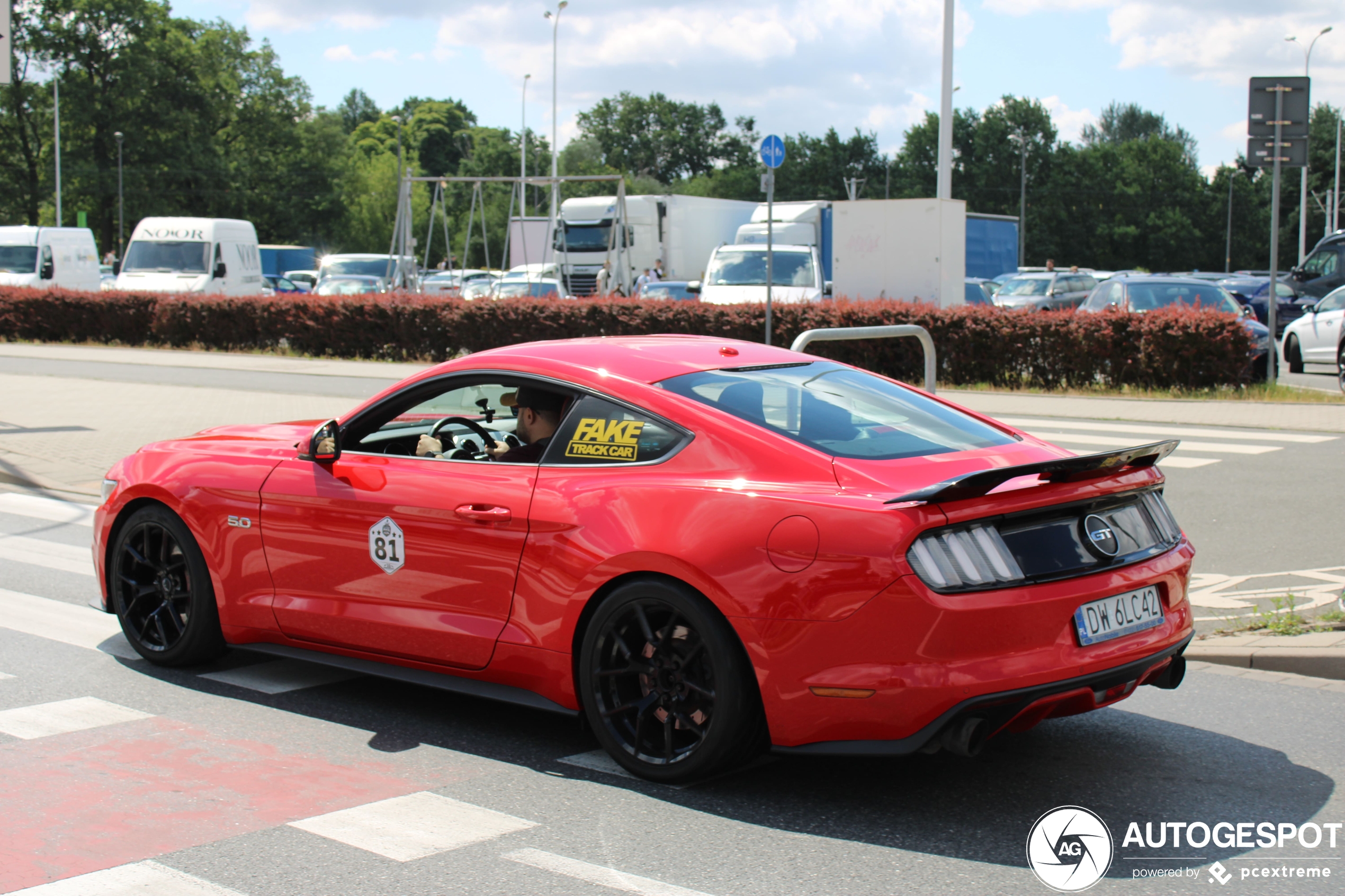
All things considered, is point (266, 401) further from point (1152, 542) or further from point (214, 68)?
point (214, 68)

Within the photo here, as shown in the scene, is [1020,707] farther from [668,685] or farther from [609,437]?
[609,437]

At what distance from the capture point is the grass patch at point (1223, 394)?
16.9m

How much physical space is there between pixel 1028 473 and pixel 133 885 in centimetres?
273

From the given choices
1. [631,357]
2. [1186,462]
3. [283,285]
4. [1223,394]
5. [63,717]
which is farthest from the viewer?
[283,285]

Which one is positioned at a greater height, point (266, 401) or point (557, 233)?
point (557, 233)

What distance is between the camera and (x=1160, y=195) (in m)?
101

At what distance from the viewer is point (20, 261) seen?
33.8 metres

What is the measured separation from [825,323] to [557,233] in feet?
52.8

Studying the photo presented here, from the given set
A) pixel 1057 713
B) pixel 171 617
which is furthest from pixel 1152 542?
pixel 171 617

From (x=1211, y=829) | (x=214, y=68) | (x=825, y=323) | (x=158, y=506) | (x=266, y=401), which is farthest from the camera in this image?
(x=214, y=68)

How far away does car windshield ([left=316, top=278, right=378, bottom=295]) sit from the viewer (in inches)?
1378

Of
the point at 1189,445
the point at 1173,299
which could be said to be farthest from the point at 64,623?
the point at 1173,299

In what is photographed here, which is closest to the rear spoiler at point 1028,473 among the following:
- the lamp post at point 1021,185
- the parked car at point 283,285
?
the parked car at point 283,285

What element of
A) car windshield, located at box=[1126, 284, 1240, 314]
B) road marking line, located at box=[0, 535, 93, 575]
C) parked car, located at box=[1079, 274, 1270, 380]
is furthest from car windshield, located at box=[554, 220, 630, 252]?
road marking line, located at box=[0, 535, 93, 575]
